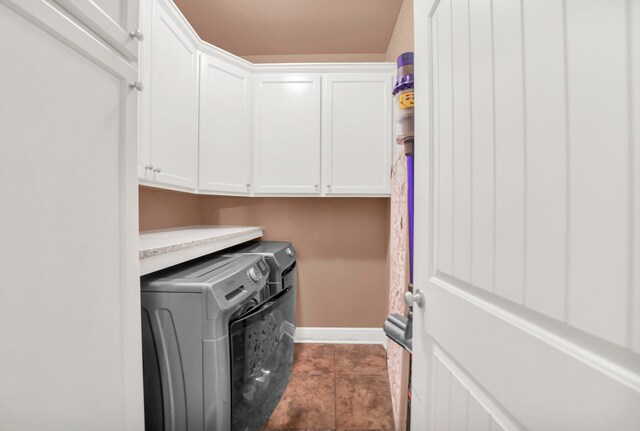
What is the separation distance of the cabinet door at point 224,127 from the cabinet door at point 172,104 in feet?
0.26

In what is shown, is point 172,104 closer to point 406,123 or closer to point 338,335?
point 406,123

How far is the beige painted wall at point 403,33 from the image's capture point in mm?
1738

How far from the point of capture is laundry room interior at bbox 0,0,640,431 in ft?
1.10

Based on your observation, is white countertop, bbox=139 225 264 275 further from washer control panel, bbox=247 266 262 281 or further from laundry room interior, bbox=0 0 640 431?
washer control panel, bbox=247 266 262 281

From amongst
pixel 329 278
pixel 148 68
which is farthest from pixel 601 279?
pixel 329 278

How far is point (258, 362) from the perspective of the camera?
1295 millimetres

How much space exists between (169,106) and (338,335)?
2.27 metres

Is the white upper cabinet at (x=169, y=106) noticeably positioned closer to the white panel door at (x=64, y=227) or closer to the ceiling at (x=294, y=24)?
the ceiling at (x=294, y=24)

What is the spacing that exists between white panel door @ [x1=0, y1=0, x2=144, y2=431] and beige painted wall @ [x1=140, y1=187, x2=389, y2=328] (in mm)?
1784

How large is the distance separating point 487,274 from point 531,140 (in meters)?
0.27

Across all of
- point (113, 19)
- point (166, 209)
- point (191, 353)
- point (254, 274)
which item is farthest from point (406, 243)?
point (166, 209)

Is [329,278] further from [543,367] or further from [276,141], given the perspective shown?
[543,367]

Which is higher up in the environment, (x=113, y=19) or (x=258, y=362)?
(x=113, y=19)

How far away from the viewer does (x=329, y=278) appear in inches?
99.7
